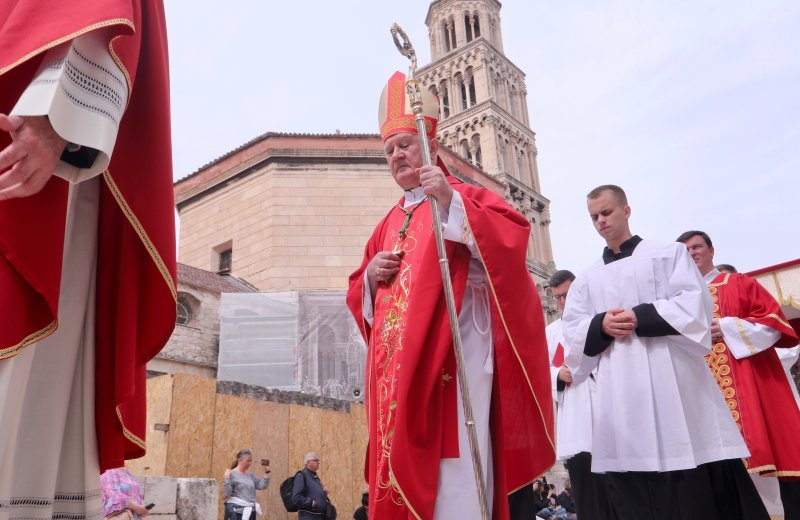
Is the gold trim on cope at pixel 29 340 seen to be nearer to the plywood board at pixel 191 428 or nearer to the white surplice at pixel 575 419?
the white surplice at pixel 575 419

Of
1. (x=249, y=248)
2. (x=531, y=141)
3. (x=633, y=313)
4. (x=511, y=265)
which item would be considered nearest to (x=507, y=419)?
(x=511, y=265)

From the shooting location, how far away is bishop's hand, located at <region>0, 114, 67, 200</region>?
158 cm

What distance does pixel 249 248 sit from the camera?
857 inches

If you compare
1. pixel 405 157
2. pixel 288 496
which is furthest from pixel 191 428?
pixel 405 157

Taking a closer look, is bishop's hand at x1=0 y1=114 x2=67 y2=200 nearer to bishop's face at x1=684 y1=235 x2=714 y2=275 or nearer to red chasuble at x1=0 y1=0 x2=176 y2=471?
red chasuble at x1=0 y1=0 x2=176 y2=471

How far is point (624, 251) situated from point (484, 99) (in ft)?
136

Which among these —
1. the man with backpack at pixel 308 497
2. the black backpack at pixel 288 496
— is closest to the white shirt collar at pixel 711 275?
the man with backpack at pixel 308 497

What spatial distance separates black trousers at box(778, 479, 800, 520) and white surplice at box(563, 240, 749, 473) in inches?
67.9

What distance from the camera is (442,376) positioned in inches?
119

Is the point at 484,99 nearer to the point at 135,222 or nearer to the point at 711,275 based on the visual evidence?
the point at 711,275

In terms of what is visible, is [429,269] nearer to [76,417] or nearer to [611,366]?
[611,366]

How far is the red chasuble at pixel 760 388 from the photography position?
445cm

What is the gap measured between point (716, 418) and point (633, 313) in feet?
2.20

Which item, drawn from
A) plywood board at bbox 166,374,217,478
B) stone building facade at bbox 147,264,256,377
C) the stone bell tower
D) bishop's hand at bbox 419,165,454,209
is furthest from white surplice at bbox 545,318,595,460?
the stone bell tower
